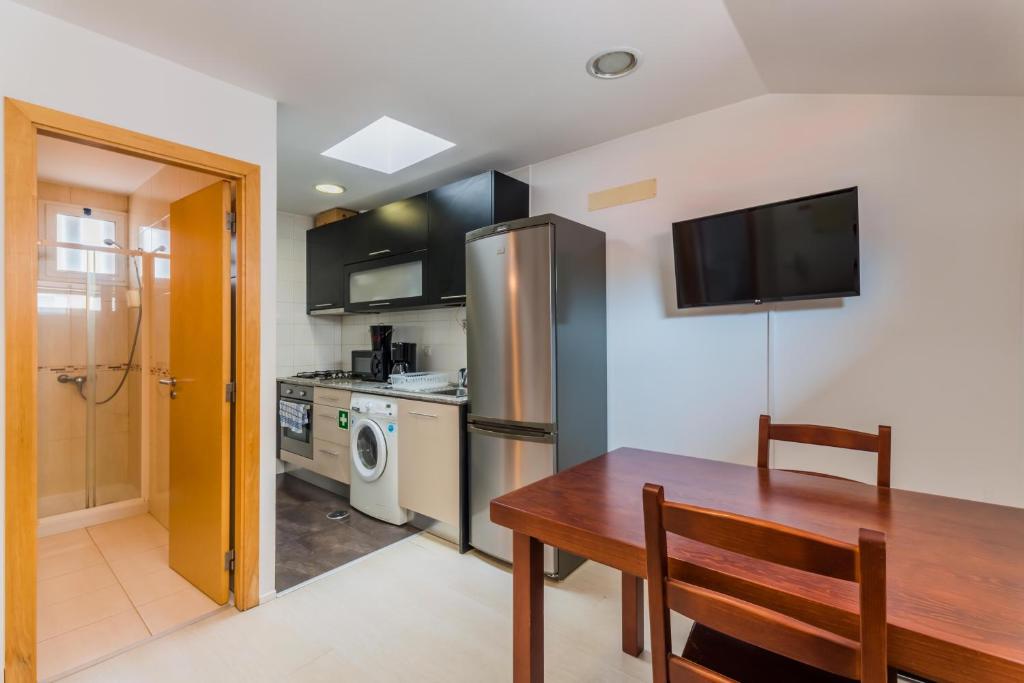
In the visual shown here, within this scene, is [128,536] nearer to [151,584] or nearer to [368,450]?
[151,584]

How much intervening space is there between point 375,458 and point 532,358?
5.26 feet

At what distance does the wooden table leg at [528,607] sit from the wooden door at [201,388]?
167 cm

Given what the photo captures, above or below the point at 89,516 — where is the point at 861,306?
above

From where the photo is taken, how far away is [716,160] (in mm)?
2424

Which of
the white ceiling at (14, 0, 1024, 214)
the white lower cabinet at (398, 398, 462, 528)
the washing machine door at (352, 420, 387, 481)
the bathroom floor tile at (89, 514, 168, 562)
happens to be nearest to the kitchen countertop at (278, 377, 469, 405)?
the white lower cabinet at (398, 398, 462, 528)

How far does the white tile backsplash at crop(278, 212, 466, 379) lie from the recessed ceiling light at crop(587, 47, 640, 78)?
220cm

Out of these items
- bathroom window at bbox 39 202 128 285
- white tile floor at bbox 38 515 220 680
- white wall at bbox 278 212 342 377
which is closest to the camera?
white tile floor at bbox 38 515 220 680

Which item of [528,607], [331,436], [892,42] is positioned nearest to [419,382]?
[331,436]

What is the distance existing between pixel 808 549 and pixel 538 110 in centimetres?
234

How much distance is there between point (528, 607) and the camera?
127 cm

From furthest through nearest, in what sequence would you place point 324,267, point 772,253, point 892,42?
point 324,267
point 772,253
point 892,42

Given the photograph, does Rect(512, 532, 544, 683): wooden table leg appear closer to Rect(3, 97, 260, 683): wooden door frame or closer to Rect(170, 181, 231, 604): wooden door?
Rect(170, 181, 231, 604): wooden door

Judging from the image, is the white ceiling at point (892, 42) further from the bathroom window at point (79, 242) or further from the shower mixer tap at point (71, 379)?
the shower mixer tap at point (71, 379)

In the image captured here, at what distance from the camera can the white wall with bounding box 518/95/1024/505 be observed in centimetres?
174
